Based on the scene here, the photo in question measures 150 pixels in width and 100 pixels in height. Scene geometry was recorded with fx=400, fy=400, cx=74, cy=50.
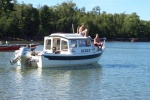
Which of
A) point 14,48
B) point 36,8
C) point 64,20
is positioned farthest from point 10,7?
point 14,48

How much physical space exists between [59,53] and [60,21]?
11058 centimetres

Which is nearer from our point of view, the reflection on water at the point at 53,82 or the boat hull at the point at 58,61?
the reflection on water at the point at 53,82

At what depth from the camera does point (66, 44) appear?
3462cm

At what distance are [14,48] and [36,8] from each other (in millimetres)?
84953

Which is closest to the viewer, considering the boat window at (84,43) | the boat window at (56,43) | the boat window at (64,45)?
the boat window at (64,45)

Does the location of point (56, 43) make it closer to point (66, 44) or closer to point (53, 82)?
point (66, 44)

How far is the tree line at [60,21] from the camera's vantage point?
130m

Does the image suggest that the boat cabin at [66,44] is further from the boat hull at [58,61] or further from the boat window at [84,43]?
the boat hull at [58,61]

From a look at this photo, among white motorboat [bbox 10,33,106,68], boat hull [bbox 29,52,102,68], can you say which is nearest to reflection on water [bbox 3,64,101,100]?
boat hull [bbox 29,52,102,68]

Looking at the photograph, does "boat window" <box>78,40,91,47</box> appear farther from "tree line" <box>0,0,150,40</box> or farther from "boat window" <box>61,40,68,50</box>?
"tree line" <box>0,0,150,40</box>

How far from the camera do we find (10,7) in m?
140

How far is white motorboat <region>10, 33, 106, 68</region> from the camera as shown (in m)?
33.2

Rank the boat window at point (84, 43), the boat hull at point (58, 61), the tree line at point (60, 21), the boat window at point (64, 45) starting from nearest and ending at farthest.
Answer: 1. the boat hull at point (58, 61)
2. the boat window at point (64, 45)
3. the boat window at point (84, 43)
4. the tree line at point (60, 21)

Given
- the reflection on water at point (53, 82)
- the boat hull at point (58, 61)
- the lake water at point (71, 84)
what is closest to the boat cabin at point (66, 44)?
the boat hull at point (58, 61)
